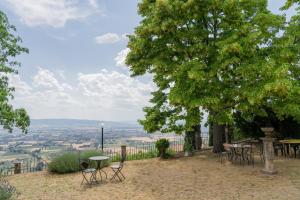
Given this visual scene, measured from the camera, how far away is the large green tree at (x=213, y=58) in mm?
11594

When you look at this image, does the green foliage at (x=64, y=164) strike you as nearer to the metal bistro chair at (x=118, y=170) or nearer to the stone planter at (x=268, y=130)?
the metal bistro chair at (x=118, y=170)

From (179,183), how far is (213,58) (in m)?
6.27

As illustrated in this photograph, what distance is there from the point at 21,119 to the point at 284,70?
9222 mm

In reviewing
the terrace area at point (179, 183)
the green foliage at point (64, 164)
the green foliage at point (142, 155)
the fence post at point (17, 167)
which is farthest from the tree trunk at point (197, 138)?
the fence post at point (17, 167)

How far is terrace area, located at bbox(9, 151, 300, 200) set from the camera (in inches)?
340

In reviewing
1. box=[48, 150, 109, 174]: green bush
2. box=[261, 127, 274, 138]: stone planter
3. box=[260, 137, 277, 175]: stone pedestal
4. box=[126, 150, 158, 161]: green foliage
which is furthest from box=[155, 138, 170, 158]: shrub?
box=[261, 127, 274, 138]: stone planter

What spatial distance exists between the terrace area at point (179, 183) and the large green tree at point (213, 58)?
2690mm

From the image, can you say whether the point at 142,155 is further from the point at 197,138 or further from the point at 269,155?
the point at 269,155

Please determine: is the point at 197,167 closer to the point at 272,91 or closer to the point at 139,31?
the point at 272,91

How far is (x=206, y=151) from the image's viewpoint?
16797mm

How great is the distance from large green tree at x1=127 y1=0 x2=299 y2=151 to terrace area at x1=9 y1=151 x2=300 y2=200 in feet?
8.83

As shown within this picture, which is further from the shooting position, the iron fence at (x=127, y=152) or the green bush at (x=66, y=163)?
the iron fence at (x=127, y=152)

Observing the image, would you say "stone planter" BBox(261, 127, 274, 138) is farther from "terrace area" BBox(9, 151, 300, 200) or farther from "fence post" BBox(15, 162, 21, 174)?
"fence post" BBox(15, 162, 21, 174)

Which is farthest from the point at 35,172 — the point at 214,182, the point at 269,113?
the point at 269,113
